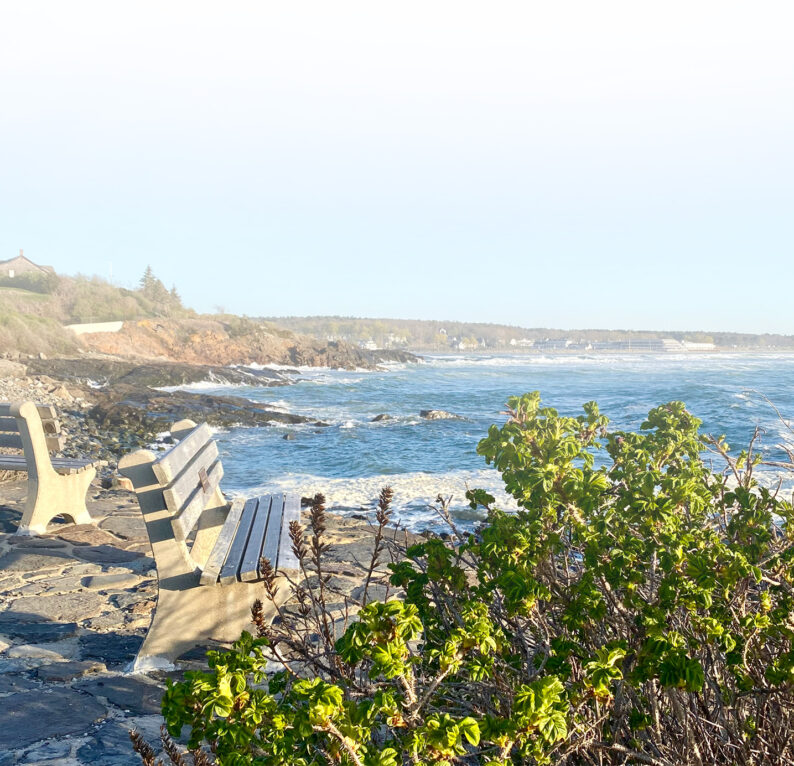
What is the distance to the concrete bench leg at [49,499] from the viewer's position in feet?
18.7

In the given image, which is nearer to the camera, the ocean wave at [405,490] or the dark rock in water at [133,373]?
the ocean wave at [405,490]

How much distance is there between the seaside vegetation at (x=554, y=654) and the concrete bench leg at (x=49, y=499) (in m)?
4.61

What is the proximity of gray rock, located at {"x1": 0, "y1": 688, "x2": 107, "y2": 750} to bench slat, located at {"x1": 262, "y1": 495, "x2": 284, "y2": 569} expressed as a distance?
978 millimetres

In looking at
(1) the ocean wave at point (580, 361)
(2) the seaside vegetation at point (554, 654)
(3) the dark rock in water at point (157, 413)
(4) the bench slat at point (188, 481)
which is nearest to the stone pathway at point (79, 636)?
(2) the seaside vegetation at point (554, 654)

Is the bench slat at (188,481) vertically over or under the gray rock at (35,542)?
over

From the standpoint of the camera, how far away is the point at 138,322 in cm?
5306

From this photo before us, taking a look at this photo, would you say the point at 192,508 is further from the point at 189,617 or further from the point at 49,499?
the point at 49,499

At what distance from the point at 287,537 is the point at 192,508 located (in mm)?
642

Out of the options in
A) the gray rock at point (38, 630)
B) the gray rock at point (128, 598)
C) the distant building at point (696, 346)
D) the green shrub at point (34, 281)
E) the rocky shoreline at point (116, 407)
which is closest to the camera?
the gray rock at point (38, 630)

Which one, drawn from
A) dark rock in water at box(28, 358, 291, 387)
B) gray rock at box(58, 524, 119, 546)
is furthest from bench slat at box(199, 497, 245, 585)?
dark rock in water at box(28, 358, 291, 387)

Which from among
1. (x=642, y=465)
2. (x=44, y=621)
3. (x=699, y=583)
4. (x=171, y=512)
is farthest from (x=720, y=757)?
(x=44, y=621)

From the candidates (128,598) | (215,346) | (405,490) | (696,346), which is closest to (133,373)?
(215,346)

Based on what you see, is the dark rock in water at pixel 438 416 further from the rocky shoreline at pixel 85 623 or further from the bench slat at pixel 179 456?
the bench slat at pixel 179 456

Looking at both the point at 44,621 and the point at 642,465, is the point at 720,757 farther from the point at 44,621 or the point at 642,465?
the point at 44,621
